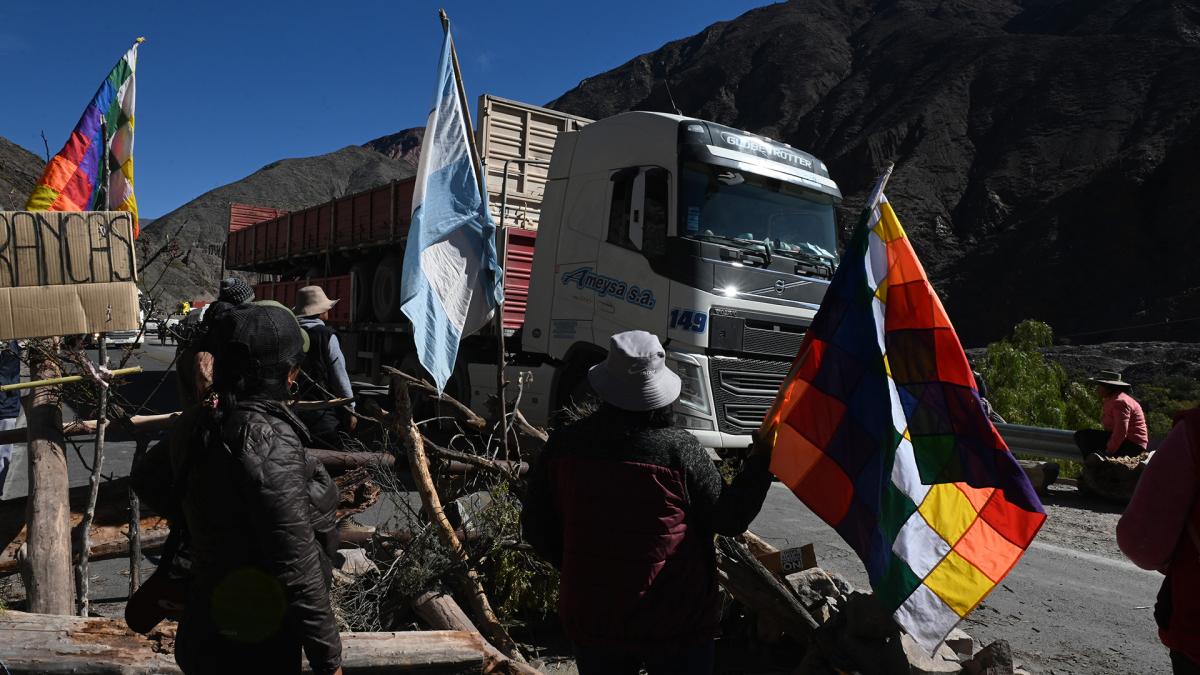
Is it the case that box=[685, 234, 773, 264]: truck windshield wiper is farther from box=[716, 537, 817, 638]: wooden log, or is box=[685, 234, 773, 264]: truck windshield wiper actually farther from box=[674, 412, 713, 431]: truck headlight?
box=[716, 537, 817, 638]: wooden log

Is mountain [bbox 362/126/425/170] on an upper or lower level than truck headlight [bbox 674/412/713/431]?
upper

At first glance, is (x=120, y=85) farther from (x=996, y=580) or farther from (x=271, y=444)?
(x=996, y=580)

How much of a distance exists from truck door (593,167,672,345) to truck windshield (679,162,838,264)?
258 millimetres

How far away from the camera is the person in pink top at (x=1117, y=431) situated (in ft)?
27.0

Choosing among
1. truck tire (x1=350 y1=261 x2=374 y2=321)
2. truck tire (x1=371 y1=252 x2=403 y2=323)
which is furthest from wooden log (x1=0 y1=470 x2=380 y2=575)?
truck tire (x1=350 y1=261 x2=374 y2=321)

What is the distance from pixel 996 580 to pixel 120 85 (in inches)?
208

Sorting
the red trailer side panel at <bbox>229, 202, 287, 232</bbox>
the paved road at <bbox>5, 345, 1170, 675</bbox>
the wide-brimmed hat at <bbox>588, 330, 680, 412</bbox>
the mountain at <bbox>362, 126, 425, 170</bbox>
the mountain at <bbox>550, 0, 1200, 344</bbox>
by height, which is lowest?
the paved road at <bbox>5, 345, 1170, 675</bbox>

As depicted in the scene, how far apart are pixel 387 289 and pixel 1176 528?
1062 cm

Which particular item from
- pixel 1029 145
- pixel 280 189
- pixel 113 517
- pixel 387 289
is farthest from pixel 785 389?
pixel 280 189

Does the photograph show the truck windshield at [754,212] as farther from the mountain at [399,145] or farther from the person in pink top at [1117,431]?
the mountain at [399,145]

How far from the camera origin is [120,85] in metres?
4.87

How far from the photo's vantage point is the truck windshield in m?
7.45

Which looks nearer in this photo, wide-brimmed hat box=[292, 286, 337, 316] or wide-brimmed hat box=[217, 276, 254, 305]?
wide-brimmed hat box=[217, 276, 254, 305]

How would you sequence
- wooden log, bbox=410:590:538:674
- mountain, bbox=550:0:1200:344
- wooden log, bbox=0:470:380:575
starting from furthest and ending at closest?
mountain, bbox=550:0:1200:344
wooden log, bbox=0:470:380:575
wooden log, bbox=410:590:538:674
